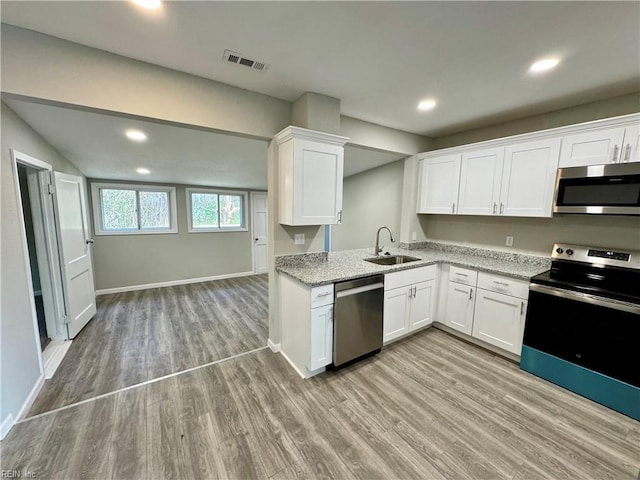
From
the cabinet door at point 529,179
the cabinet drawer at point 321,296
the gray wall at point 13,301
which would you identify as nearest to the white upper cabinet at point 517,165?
the cabinet door at point 529,179

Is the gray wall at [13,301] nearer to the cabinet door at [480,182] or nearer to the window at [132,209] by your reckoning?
the window at [132,209]

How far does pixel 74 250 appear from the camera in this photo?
3049 millimetres

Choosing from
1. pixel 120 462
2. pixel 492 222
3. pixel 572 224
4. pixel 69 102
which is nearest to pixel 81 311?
pixel 120 462

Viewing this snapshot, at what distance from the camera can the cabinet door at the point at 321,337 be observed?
215cm


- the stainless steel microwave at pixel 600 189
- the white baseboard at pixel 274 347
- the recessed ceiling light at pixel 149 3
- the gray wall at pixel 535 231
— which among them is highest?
the recessed ceiling light at pixel 149 3

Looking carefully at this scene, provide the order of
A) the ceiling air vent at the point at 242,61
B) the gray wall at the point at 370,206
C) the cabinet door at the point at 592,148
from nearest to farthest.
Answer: the ceiling air vent at the point at 242,61
the cabinet door at the point at 592,148
the gray wall at the point at 370,206

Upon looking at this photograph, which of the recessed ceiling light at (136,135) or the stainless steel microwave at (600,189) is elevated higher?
the recessed ceiling light at (136,135)

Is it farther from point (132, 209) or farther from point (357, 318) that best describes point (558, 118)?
point (132, 209)

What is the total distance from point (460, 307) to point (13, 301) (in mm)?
4038

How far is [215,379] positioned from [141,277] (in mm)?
3735

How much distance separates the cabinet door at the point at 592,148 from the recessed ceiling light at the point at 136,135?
4273 mm

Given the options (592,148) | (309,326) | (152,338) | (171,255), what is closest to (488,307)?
(592,148)

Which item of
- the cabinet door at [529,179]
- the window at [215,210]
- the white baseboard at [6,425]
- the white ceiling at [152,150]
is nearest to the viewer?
the white baseboard at [6,425]

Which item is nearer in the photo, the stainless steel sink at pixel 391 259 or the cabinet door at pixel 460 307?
the cabinet door at pixel 460 307
